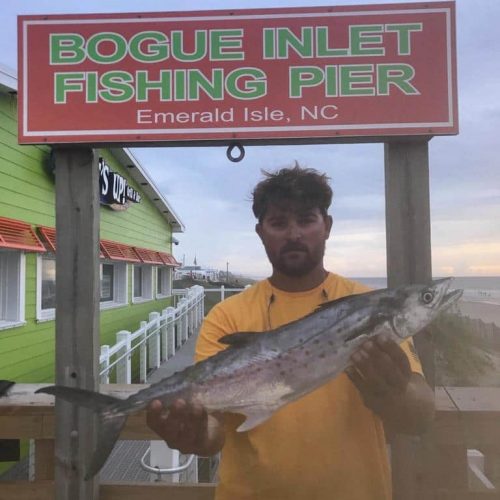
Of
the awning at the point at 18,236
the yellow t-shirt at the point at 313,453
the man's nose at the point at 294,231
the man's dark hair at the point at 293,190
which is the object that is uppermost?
the awning at the point at 18,236

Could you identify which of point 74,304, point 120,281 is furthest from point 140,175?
point 74,304

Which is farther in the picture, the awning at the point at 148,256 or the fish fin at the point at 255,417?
the awning at the point at 148,256

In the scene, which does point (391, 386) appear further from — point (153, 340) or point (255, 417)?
point (153, 340)

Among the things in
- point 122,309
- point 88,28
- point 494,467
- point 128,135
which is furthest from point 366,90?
point 122,309

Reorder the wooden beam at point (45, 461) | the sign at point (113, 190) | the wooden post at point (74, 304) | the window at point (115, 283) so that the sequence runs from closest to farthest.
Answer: the wooden post at point (74, 304), the wooden beam at point (45, 461), the sign at point (113, 190), the window at point (115, 283)

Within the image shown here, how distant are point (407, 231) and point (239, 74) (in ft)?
3.58

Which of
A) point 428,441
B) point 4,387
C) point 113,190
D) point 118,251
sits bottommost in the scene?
point 428,441

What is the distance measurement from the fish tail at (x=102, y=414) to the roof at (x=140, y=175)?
17.3ft

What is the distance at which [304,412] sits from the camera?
1.97m

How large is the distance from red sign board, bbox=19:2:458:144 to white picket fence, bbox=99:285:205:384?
14.5 ft

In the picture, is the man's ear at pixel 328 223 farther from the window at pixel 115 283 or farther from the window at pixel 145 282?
the window at pixel 145 282

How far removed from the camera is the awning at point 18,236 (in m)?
5.88

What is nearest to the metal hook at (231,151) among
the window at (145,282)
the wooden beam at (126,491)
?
the wooden beam at (126,491)

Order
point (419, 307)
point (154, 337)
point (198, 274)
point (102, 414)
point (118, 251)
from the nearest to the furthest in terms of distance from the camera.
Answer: point (419, 307) < point (102, 414) < point (118, 251) < point (154, 337) < point (198, 274)
